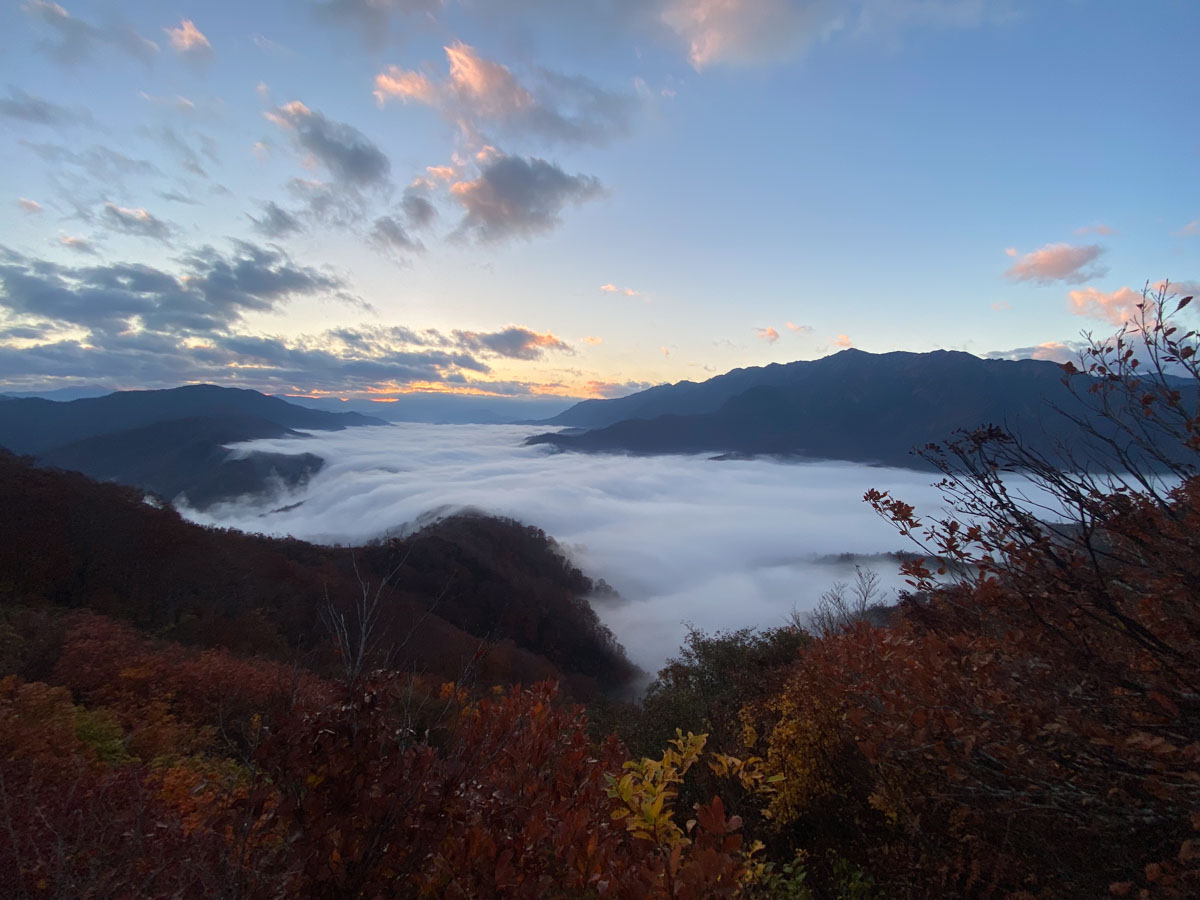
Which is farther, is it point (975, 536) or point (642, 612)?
point (642, 612)

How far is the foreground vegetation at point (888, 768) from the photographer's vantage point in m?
3.05

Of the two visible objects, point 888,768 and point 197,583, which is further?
point 197,583

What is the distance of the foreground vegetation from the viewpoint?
3049 mm

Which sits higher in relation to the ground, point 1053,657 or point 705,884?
point 1053,657

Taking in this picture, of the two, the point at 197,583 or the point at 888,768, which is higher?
the point at 888,768

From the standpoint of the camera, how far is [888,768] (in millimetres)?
7223

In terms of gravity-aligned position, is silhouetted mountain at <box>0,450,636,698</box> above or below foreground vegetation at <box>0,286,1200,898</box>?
below

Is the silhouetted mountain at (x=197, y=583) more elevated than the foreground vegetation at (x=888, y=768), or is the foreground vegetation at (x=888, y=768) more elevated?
the foreground vegetation at (x=888, y=768)

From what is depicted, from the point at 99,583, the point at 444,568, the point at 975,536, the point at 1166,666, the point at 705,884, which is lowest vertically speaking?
the point at 444,568

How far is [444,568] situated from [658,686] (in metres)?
50.8

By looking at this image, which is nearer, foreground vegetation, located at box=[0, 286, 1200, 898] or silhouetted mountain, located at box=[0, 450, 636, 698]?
foreground vegetation, located at box=[0, 286, 1200, 898]

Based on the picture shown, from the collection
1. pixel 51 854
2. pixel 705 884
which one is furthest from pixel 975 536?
pixel 51 854

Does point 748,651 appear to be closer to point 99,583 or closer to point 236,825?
point 236,825

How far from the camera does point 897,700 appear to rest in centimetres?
495
